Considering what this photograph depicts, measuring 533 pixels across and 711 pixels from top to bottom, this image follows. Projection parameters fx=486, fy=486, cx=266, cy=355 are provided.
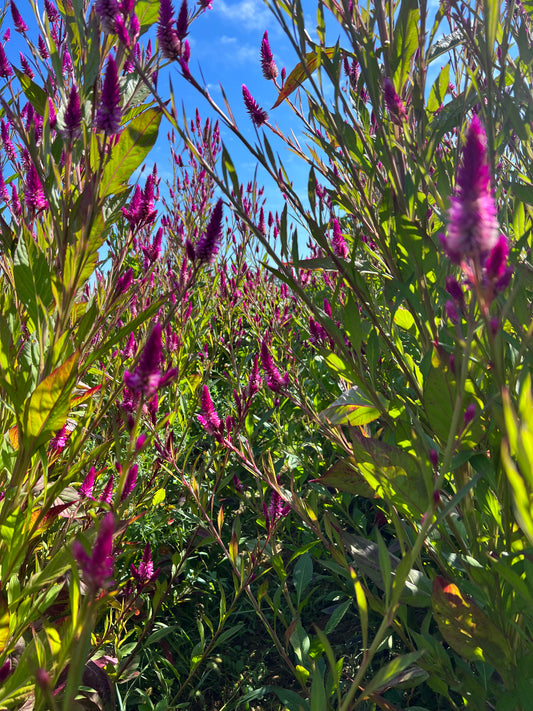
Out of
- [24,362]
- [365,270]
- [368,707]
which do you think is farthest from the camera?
[368,707]

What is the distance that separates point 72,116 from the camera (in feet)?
2.74

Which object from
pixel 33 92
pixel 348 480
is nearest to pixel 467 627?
pixel 348 480

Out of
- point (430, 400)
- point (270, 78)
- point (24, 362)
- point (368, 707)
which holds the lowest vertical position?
point (368, 707)

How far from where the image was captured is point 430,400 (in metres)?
0.84

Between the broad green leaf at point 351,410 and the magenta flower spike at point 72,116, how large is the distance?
724mm

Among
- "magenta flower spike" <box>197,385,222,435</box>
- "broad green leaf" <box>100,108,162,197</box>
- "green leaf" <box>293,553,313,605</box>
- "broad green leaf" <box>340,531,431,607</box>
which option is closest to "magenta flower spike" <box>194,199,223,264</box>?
"broad green leaf" <box>100,108,162,197</box>

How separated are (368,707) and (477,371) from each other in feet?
3.38

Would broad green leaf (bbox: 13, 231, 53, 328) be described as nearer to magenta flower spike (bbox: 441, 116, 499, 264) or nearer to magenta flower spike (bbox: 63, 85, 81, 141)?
magenta flower spike (bbox: 63, 85, 81, 141)

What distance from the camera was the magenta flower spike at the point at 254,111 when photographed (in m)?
1.18

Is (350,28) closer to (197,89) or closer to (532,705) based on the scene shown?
(197,89)

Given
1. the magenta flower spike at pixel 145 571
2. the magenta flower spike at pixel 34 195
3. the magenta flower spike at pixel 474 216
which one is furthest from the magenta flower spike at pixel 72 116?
the magenta flower spike at pixel 145 571

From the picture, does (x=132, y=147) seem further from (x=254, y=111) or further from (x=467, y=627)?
(x=467, y=627)

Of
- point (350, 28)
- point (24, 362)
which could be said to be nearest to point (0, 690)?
point (24, 362)

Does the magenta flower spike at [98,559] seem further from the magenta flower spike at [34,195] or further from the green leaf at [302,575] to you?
the green leaf at [302,575]
